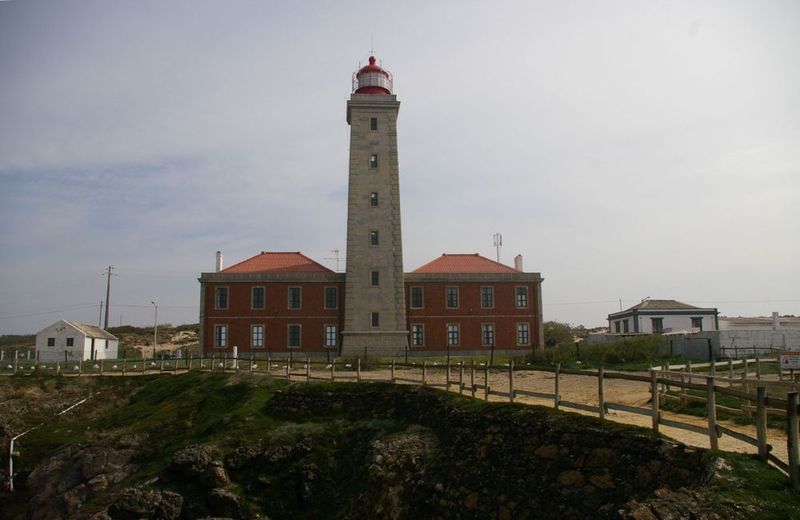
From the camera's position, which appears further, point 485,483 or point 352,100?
point 352,100

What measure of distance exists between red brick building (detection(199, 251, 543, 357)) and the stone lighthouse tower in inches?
69.3

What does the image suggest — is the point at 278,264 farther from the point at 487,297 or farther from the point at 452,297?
the point at 487,297

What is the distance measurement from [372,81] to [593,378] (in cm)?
2322

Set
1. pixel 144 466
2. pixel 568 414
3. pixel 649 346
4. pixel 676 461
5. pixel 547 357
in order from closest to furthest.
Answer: pixel 676 461 → pixel 568 414 → pixel 144 466 → pixel 649 346 → pixel 547 357

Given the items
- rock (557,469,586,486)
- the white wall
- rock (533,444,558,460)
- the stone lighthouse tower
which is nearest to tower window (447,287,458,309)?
the stone lighthouse tower

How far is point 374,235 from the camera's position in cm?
3847

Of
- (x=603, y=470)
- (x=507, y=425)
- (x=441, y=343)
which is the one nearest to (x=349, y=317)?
(x=441, y=343)

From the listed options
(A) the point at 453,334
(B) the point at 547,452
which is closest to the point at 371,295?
(A) the point at 453,334

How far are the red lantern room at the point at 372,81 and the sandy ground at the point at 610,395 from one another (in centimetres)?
1855

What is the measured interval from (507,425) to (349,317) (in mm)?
22885

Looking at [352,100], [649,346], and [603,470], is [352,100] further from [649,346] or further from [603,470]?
[603,470]

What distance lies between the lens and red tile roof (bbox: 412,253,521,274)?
41.8 metres

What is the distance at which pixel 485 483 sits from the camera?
14.7m

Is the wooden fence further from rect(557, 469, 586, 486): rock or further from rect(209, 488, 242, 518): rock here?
rect(209, 488, 242, 518): rock
